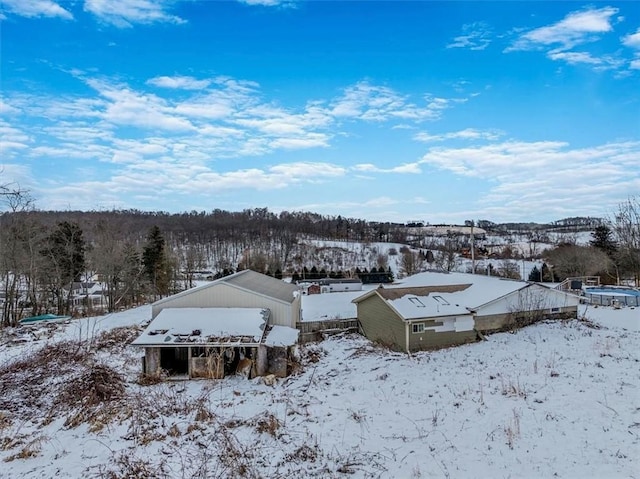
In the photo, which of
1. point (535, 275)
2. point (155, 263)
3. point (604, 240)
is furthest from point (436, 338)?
point (535, 275)

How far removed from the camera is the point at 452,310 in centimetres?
1788

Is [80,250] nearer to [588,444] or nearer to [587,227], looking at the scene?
[588,444]

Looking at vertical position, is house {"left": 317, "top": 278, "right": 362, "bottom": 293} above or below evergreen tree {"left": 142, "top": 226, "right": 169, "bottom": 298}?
below

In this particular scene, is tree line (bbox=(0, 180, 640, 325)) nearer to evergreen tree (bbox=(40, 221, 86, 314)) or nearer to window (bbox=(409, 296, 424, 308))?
evergreen tree (bbox=(40, 221, 86, 314))

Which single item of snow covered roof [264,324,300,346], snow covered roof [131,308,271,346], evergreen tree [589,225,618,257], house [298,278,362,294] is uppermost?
evergreen tree [589,225,618,257]

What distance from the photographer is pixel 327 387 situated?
11148mm

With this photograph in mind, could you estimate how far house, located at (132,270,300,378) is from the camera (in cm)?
1273

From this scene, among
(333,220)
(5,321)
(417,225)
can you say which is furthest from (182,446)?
(417,225)

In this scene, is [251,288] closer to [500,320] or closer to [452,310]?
[452,310]

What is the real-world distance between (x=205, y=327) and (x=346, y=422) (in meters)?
7.21

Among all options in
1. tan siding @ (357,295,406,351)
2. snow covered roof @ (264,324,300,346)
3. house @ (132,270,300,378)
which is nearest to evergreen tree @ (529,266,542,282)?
tan siding @ (357,295,406,351)

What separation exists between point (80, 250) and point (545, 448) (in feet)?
117

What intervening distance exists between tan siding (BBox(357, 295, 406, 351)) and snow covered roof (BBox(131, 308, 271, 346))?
5853 mm

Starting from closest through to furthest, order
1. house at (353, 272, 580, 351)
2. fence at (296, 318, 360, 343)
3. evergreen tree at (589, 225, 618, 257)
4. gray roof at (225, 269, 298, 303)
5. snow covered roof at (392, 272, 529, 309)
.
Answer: house at (353, 272, 580, 351)
gray roof at (225, 269, 298, 303)
snow covered roof at (392, 272, 529, 309)
fence at (296, 318, 360, 343)
evergreen tree at (589, 225, 618, 257)
